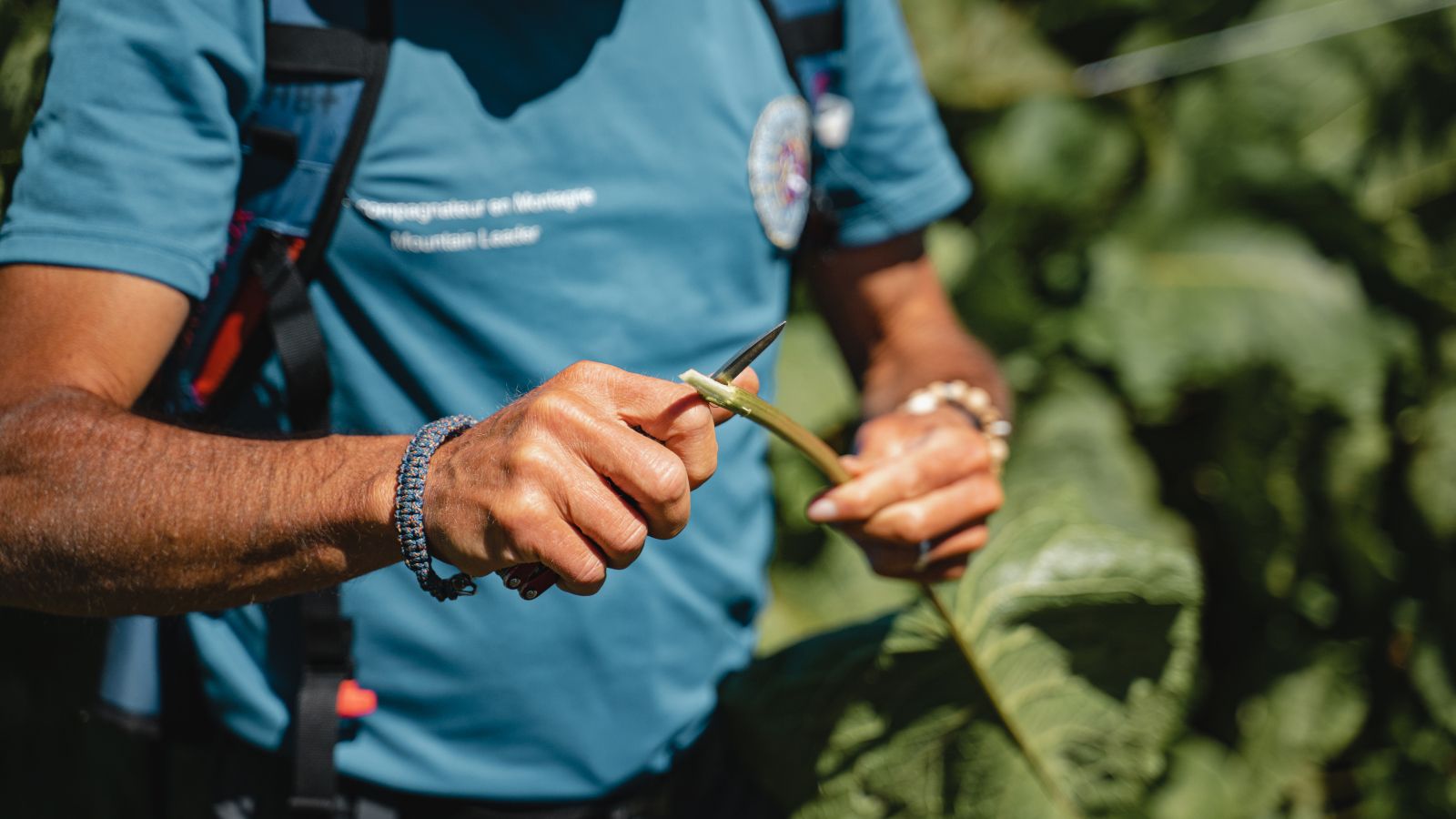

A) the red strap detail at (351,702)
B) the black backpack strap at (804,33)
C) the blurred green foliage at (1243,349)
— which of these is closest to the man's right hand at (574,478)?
the red strap detail at (351,702)

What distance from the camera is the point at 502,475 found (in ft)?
2.61

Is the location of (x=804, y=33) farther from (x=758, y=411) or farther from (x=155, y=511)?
(x=155, y=511)

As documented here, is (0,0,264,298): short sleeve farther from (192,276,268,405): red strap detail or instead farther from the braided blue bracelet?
the braided blue bracelet

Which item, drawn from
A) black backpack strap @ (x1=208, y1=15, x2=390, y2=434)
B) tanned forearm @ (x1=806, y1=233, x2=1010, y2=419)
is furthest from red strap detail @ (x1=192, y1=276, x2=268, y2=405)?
tanned forearm @ (x1=806, y1=233, x2=1010, y2=419)

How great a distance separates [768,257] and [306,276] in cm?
63

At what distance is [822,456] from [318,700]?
2.26 feet

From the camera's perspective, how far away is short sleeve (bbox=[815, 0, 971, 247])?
155 cm

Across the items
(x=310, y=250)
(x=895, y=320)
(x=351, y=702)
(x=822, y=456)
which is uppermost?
(x=310, y=250)

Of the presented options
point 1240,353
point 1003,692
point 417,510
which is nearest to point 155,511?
point 417,510

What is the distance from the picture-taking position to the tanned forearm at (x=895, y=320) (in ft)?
5.42

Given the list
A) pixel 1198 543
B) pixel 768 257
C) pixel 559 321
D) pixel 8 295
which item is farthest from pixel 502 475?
pixel 1198 543

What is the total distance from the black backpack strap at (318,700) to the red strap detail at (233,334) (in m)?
0.29

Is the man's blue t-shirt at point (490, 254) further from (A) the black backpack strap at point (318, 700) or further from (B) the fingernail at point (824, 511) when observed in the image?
(B) the fingernail at point (824, 511)

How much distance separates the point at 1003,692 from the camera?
1628 millimetres
